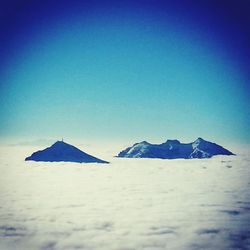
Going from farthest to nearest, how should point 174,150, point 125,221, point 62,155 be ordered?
point 174,150 → point 62,155 → point 125,221

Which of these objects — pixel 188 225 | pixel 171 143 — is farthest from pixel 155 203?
pixel 171 143

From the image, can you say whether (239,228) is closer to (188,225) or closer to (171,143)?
(188,225)

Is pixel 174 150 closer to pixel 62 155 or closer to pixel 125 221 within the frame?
pixel 62 155

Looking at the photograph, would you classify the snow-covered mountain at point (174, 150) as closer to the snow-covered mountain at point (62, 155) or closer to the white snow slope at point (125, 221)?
the snow-covered mountain at point (62, 155)

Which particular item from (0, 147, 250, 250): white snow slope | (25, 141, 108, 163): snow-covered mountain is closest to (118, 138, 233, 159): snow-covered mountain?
(25, 141, 108, 163): snow-covered mountain

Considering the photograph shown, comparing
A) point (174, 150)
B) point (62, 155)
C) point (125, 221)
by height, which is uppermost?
point (174, 150)

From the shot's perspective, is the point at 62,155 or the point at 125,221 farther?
the point at 62,155

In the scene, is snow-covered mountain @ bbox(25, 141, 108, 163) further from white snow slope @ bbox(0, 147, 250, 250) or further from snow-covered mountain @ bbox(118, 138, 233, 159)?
white snow slope @ bbox(0, 147, 250, 250)

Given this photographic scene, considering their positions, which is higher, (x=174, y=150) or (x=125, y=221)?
(x=174, y=150)

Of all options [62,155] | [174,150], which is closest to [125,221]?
[62,155]
